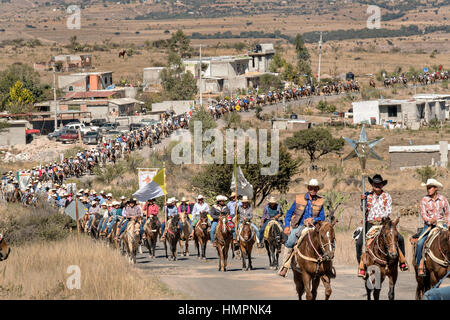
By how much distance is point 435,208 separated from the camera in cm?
1439

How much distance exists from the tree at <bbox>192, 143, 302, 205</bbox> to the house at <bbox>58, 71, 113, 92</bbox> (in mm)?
49234

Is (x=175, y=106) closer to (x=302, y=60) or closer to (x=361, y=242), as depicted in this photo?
(x=302, y=60)

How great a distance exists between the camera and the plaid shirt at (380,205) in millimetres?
14578

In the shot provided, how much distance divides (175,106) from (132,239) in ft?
182

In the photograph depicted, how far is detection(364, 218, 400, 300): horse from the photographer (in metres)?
13.9

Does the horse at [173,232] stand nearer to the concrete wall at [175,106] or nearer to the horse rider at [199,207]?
the horse rider at [199,207]

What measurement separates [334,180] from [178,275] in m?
30.1

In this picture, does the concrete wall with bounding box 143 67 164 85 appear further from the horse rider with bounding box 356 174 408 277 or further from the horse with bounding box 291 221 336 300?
the horse with bounding box 291 221 336 300

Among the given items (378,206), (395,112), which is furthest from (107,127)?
(378,206)

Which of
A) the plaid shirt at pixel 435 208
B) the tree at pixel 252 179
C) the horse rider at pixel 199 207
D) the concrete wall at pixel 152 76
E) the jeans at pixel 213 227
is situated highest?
the concrete wall at pixel 152 76

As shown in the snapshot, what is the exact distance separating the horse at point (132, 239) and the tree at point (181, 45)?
4166 inches

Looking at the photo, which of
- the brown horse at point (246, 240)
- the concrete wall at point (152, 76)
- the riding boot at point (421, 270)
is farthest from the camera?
the concrete wall at point (152, 76)

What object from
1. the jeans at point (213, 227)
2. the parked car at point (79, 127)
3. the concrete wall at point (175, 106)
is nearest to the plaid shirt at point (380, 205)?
the jeans at point (213, 227)

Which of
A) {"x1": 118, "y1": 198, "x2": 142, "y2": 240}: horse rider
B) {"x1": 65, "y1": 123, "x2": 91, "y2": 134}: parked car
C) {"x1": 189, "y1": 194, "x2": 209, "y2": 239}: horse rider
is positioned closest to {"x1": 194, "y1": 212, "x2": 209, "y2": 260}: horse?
{"x1": 189, "y1": 194, "x2": 209, "y2": 239}: horse rider
